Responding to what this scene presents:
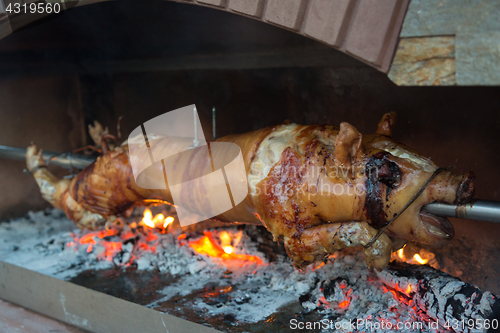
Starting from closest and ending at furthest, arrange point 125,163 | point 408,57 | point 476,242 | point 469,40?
point 469,40
point 408,57
point 476,242
point 125,163

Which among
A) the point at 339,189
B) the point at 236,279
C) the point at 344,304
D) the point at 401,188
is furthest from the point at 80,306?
the point at 401,188

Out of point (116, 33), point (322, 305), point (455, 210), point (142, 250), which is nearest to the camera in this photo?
point (455, 210)

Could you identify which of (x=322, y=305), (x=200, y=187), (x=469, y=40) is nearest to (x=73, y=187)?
(x=200, y=187)

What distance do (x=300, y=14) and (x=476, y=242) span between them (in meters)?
1.83

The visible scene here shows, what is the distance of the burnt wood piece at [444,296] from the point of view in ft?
5.53

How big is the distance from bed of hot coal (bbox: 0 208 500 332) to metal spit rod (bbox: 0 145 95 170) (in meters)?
0.69

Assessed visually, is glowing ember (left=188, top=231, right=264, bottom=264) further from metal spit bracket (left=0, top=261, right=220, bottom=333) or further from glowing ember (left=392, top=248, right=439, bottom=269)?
glowing ember (left=392, top=248, right=439, bottom=269)

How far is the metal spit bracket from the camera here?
2107 mm

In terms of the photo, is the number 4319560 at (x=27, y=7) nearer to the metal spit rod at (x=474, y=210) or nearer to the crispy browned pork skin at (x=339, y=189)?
the crispy browned pork skin at (x=339, y=189)

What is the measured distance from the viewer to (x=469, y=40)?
1239mm

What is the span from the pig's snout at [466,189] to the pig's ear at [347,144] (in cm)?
43

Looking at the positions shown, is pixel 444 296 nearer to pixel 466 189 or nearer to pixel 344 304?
pixel 344 304

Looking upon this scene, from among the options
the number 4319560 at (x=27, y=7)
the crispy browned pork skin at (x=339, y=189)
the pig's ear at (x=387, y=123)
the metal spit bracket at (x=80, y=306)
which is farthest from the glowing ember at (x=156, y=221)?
the pig's ear at (x=387, y=123)

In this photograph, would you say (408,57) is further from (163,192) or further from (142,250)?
(142,250)
